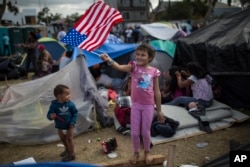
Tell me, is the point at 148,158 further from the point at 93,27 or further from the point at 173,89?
the point at 173,89

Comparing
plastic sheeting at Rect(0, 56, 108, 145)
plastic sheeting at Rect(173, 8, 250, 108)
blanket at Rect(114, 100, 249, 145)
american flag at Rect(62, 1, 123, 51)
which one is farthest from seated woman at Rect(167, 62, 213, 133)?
american flag at Rect(62, 1, 123, 51)

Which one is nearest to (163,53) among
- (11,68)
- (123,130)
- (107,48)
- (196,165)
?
(107,48)

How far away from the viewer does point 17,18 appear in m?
45.9

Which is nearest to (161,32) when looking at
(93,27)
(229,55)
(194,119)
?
(229,55)

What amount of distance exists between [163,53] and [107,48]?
1492mm

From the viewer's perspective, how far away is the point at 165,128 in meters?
4.89

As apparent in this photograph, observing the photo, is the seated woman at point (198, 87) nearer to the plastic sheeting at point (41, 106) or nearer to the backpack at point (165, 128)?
the backpack at point (165, 128)

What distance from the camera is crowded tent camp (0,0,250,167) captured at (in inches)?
155

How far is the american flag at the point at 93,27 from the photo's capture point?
14.7 feet

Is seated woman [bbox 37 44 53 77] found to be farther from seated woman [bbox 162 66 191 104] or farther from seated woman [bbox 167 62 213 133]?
seated woman [bbox 167 62 213 133]

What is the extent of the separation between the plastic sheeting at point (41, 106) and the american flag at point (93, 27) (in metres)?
1.22

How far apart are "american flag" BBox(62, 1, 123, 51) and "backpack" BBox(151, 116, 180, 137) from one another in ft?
4.87

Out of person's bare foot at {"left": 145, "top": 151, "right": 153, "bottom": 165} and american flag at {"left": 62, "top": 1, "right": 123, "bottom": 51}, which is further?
american flag at {"left": 62, "top": 1, "right": 123, "bottom": 51}

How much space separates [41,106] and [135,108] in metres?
1.99
